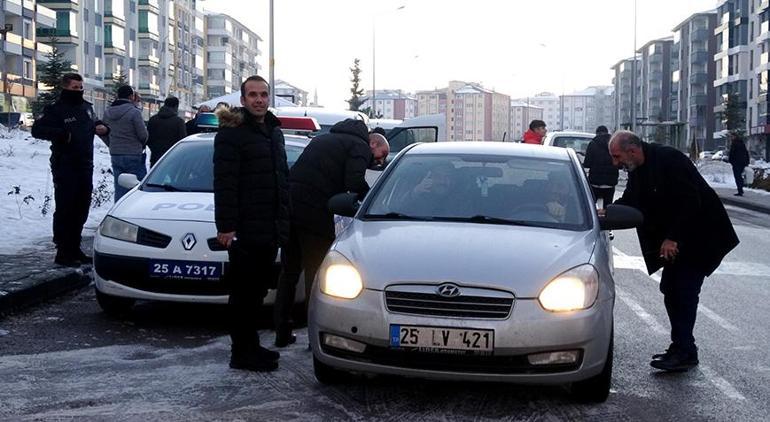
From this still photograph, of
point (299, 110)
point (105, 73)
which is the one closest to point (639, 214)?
point (299, 110)

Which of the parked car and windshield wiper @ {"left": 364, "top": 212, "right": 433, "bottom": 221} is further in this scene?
windshield wiper @ {"left": 364, "top": 212, "right": 433, "bottom": 221}

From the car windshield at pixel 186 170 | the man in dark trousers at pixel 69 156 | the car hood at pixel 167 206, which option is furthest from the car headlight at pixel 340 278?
the man in dark trousers at pixel 69 156

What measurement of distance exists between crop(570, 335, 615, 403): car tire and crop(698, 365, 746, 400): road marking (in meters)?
0.81

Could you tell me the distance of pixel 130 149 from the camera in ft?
40.8

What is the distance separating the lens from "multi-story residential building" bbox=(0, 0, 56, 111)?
2534 inches

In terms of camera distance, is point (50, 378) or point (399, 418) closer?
point (399, 418)

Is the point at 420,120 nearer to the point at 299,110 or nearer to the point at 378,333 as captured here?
the point at 299,110

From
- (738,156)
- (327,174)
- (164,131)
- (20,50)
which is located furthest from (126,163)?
(20,50)

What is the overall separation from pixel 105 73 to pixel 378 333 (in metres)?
86.2

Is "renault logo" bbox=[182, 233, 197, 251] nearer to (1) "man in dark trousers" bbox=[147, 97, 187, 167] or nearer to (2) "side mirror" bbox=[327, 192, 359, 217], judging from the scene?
(2) "side mirror" bbox=[327, 192, 359, 217]

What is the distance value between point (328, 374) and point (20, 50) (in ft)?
219

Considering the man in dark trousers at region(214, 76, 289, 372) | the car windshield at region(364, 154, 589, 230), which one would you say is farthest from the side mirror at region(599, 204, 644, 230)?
the man in dark trousers at region(214, 76, 289, 372)

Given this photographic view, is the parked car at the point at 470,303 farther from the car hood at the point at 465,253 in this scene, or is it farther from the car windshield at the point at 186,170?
the car windshield at the point at 186,170

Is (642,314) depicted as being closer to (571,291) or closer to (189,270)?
(571,291)
